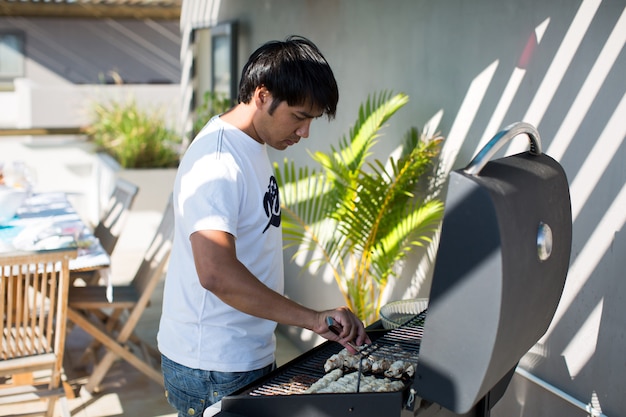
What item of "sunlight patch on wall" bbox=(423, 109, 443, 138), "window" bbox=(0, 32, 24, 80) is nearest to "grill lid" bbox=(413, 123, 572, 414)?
"sunlight patch on wall" bbox=(423, 109, 443, 138)

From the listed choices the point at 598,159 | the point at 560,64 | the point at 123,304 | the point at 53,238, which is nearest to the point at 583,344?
the point at 598,159

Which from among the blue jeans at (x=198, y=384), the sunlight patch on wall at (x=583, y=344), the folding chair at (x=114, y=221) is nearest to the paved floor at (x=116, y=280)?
the folding chair at (x=114, y=221)

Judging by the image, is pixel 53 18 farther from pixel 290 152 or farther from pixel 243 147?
pixel 243 147

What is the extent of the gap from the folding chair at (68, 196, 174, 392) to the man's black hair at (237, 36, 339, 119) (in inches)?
105

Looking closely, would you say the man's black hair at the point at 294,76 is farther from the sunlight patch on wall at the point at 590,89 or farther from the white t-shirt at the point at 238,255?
the sunlight patch on wall at the point at 590,89

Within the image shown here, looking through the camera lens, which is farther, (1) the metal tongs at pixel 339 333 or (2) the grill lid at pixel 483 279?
(1) the metal tongs at pixel 339 333

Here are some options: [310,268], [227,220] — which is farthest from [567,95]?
[310,268]

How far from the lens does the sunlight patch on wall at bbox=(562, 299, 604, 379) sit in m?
2.73

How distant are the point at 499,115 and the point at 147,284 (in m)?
2.50

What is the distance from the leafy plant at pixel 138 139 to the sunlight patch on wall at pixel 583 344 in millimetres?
6639

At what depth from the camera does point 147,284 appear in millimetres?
4746

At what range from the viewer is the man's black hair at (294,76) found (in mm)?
1977

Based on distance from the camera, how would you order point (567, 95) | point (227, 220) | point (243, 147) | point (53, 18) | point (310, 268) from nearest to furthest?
point (227, 220)
point (243, 147)
point (567, 95)
point (310, 268)
point (53, 18)

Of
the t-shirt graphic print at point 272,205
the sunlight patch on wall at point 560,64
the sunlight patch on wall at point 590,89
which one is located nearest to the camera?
the t-shirt graphic print at point 272,205
